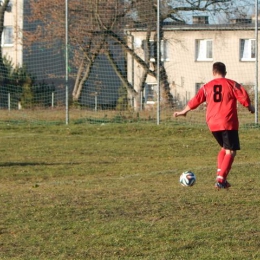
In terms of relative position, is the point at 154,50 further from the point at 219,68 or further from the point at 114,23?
the point at 219,68

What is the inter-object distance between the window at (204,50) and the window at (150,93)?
8.22ft

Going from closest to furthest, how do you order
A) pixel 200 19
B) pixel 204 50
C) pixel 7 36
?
pixel 200 19, pixel 204 50, pixel 7 36

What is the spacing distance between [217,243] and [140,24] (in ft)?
60.3

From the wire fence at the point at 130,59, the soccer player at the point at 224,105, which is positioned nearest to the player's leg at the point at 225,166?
the soccer player at the point at 224,105

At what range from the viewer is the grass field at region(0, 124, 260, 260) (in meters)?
7.39

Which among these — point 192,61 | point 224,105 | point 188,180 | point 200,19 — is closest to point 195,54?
point 192,61

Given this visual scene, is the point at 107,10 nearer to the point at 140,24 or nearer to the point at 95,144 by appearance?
the point at 140,24

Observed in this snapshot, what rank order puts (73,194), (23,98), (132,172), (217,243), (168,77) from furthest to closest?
(23,98) < (168,77) < (132,172) < (73,194) < (217,243)

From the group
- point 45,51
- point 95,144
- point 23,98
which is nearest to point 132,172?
point 95,144

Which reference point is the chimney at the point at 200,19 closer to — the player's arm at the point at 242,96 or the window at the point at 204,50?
the window at the point at 204,50

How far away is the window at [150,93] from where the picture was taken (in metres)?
25.1

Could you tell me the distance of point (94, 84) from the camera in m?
26.3

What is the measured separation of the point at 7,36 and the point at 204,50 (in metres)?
18.2

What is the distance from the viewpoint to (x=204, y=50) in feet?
90.0
